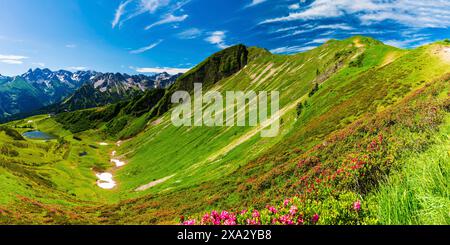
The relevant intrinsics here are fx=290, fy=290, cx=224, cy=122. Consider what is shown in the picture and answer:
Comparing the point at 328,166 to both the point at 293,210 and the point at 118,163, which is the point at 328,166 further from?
the point at 118,163

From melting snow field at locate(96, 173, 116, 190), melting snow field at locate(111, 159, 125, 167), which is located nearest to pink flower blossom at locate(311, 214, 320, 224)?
melting snow field at locate(96, 173, 116, 190)

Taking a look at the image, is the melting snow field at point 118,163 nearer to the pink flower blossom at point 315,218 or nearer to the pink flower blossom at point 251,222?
the pink flower blossom at point 251,222

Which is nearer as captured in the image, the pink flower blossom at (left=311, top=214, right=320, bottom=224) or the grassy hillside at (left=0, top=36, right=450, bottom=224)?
the pink flower blossom at (left=311, top=214, right=320, bottom=224)

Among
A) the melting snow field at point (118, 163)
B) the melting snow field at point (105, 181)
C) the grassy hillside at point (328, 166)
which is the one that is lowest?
the melting snow field at point (118, 163)

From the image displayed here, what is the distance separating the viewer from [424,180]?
8.56 meters

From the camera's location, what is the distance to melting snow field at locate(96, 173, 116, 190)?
107m

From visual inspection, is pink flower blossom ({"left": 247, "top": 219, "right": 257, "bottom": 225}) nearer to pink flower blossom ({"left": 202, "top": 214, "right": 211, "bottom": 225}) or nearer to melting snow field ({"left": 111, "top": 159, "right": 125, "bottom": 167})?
pink flower blossom ({"left": 202, "top": 214, "right": 211, "bottom": 225})

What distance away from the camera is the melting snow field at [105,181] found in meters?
107

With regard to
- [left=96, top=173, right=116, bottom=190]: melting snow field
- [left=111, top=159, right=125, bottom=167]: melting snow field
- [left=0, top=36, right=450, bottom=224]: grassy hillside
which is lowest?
[left=111, top=159, right=125, bottom=167]: melting snow field

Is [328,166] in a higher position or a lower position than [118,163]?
higher

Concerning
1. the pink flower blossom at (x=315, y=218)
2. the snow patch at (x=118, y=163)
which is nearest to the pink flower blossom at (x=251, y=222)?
the pink flower blossom at (x=315, y=218)

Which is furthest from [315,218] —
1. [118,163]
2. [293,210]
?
[118,163]

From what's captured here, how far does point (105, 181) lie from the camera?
4528 inches
